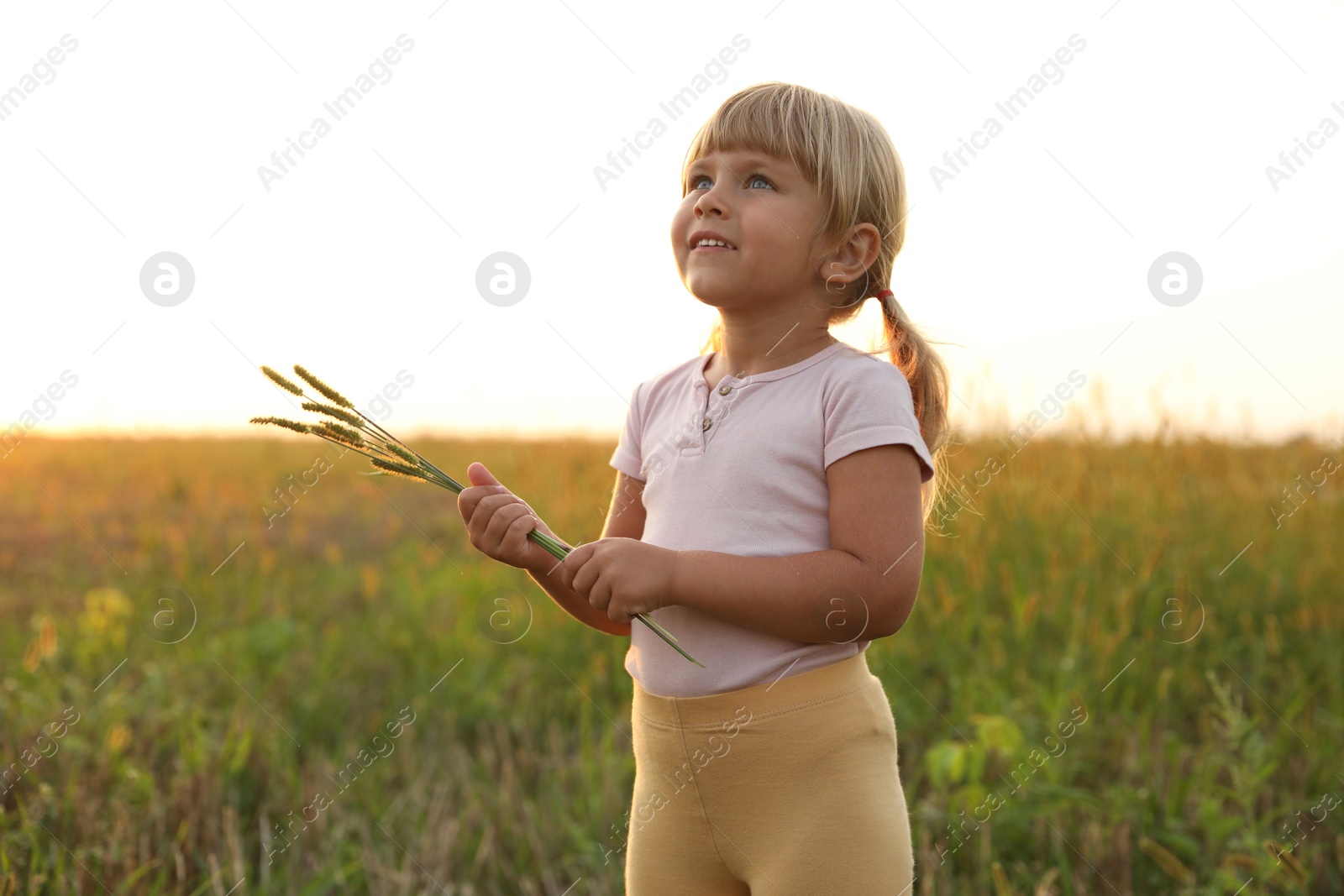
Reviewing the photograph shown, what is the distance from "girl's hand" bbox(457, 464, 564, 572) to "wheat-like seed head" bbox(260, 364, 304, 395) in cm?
27

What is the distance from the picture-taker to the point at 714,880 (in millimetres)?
1573

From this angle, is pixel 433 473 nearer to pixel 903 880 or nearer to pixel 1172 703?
pixel 903 880

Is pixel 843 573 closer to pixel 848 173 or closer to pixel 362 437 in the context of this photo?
pixel 848 173

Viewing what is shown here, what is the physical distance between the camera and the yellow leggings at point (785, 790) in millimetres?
1472

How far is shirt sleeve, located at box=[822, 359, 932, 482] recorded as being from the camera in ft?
4.70

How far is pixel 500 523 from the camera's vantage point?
155 cm

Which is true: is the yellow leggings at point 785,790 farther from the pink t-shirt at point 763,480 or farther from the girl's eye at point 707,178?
the girl's eye at point 707,178

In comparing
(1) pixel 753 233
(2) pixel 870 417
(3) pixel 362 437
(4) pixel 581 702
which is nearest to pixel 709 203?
(1) pixel 753 233

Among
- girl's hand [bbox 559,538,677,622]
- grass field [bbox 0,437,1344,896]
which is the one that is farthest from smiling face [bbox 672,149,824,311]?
grass field [bbox 0,437,1344,896]

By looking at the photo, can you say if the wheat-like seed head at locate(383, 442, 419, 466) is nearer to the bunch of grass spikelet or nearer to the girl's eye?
the bunch of grass spikelet

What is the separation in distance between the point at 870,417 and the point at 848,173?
399 millimetres

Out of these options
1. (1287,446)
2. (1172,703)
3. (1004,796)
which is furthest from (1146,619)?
(1287,446)

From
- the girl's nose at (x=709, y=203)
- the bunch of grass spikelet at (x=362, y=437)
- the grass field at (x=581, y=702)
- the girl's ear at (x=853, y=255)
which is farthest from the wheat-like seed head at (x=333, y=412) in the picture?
the grass field at (x=581, y=702)

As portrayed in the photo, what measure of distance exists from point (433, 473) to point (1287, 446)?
6.88 metres
